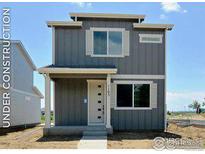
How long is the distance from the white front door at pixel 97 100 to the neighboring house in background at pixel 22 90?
5.94 metres

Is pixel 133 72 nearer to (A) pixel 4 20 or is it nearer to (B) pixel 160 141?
(B) pixel 160 141

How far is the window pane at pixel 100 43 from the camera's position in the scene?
14570 mm

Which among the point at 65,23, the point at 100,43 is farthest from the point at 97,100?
the point at 65,23

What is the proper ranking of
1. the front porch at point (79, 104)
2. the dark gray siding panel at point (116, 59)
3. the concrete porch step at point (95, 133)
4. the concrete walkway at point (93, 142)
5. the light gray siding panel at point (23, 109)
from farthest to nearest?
1. the light gray siding panel at point (23, 109)
2. the dark gray siding panel at point (116, 59)
3. the front porch at point (79, 104)
4. the concrete porch step at point (95, 133)
5. the concrete walkway at point (93, 142)

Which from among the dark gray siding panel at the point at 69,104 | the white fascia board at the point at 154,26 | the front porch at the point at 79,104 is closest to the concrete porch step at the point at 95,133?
the front porch at the point at 79,104

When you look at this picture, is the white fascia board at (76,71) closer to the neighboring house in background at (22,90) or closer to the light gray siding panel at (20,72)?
the neighboring house in background at (22,90)

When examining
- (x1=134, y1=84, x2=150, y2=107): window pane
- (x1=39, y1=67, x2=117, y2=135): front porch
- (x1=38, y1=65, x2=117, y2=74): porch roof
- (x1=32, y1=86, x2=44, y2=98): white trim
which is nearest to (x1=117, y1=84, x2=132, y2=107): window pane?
(x1=134, y1=84, x2=150, y2=107): window pane

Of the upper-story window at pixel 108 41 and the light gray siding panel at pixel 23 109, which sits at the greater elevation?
the upper-story window at pixel 108 41

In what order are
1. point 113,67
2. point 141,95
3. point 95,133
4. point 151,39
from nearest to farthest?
point 95,133
point 113,67
point 141,95
point 151,39

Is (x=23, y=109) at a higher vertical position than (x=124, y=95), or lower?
lower

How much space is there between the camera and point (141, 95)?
14.5 m

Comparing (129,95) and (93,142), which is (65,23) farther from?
(93,142)

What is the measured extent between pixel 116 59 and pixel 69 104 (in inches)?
A: 133

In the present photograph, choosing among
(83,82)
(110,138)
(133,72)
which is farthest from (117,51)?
(110,138)
